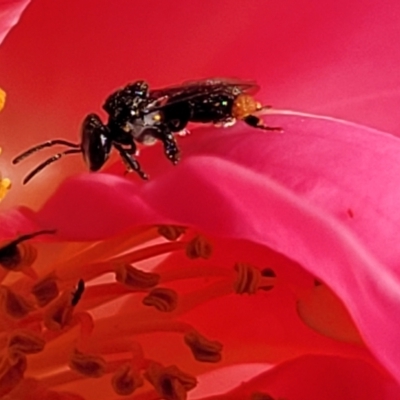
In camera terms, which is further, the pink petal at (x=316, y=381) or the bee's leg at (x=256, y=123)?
the pink petal at (x=316, y=381)

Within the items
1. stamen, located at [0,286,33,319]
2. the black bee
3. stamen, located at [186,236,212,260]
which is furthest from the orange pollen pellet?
stamen, located at [0,286,33,319]

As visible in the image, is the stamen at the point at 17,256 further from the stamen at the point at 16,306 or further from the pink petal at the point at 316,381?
the pink petal at the point at 316,381

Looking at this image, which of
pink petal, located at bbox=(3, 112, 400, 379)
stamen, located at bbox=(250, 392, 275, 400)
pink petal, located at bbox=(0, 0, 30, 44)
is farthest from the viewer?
stamen, located at bbox=(250, 392, 275, 400)

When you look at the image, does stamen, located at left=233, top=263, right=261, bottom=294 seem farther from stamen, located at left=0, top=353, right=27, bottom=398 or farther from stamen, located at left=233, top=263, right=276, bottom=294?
stamen, located at left=0, top=353, right=27, bottom=398

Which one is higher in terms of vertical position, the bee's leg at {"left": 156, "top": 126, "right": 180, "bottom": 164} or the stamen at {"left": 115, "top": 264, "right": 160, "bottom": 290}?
the bee's leg at {"left": 156, "top": 126, "right": 180, "bottom": 164}

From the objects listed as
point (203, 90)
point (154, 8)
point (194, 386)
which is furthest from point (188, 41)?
point (194, 386)

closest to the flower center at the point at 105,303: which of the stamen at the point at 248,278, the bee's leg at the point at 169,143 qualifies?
the stamen at the point at 248,278
